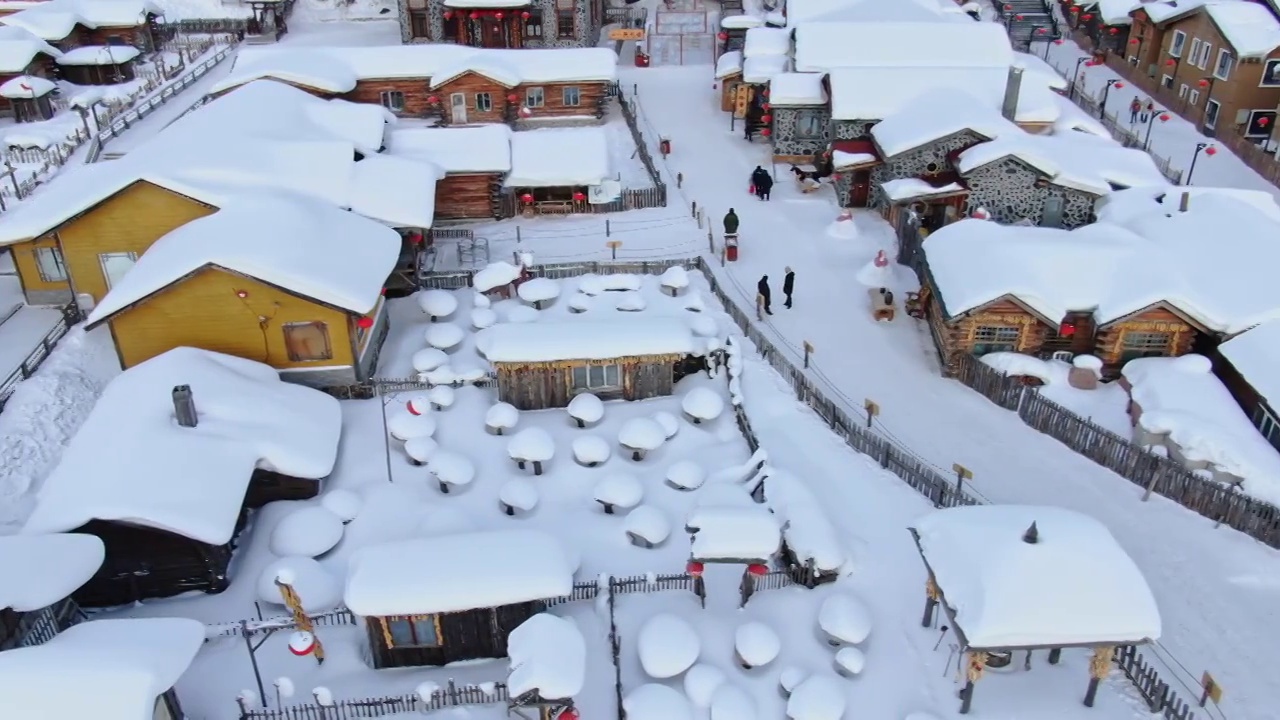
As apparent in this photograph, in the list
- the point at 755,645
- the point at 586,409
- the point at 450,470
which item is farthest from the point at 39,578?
the point at 755,645

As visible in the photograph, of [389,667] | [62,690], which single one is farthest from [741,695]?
[62,690]

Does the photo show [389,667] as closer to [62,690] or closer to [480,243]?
[62,690]

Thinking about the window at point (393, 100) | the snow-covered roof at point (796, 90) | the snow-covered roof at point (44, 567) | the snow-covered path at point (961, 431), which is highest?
the snow-covered roof at point (796, 90)

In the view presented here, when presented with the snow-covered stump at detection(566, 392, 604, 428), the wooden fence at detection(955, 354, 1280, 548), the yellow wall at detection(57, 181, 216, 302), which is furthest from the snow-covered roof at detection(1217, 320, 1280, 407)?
the yellow wall at detection(57, 181, 216, 302)

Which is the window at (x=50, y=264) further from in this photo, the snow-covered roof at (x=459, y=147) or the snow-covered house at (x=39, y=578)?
the snow-covered house at (x=39, y=578)

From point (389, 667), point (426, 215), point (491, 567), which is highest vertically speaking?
point (426, 215)

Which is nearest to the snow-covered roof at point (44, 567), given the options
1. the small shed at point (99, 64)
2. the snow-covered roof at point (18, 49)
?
the snow-covered roof at point (18, 49)
